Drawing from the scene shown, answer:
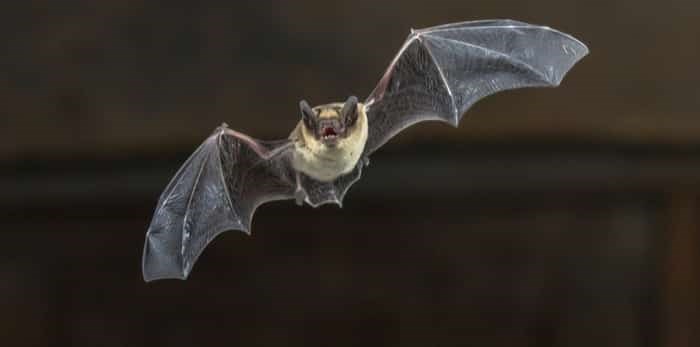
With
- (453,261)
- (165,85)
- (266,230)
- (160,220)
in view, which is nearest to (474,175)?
(453,261)

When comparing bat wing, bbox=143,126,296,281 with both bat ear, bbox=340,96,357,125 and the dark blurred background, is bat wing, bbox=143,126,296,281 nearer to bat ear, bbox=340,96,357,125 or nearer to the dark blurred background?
bat ear, bbox=340,96,357,125

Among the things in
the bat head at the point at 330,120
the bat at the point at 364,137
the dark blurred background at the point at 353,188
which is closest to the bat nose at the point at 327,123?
the bat head at the point at 330,120

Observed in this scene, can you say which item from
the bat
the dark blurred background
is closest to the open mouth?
the bat

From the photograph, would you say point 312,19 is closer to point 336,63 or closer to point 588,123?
point 336,63

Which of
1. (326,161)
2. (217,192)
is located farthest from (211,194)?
(326,161)

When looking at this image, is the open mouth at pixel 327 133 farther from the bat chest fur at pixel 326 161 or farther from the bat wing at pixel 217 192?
the bat wing at pixel 217 192

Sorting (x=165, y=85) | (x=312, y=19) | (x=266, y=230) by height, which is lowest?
(x=266, y=230)
